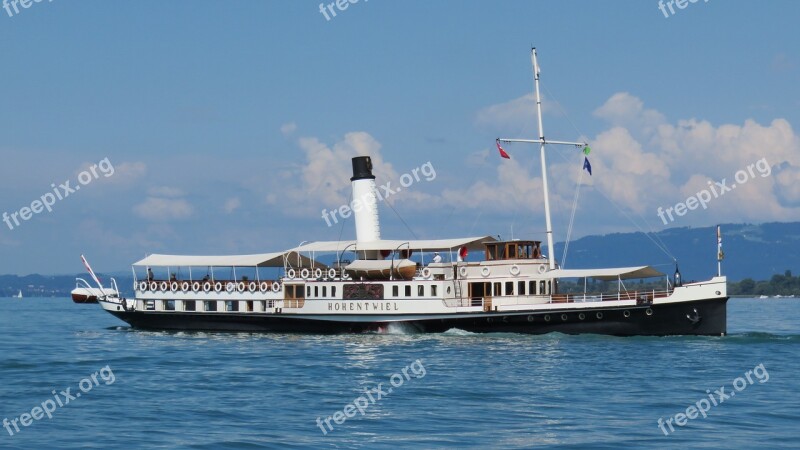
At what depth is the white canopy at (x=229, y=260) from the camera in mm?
58847

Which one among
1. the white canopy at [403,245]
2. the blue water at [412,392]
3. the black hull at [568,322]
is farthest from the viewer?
the white canopy at [403,245]

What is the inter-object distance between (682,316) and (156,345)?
2663 centimetres

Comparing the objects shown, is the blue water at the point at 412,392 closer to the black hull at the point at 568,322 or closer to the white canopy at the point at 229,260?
the black hull at the point at 568,322

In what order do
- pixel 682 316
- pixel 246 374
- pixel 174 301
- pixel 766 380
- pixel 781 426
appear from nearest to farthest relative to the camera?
pixel 781 426 < pixel 766 380 < pixel 246 374 < pixel 682 316 < pixel 174 301

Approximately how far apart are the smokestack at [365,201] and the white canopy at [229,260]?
11.4 feet

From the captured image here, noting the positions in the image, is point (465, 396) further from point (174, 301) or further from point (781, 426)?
point (174, 301)

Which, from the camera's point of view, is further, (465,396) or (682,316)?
(682,316)

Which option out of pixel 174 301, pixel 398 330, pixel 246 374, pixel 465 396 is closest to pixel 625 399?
pixel 465 396

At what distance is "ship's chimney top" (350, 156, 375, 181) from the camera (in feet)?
203

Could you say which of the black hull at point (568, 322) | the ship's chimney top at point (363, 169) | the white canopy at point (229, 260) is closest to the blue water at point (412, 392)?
the black hull at point (568, 322)

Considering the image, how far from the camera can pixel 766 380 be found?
35938mm

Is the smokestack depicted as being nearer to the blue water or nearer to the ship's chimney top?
the ship's chimney top

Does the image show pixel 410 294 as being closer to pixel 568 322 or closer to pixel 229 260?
pixel 568 322

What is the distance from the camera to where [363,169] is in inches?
2436
